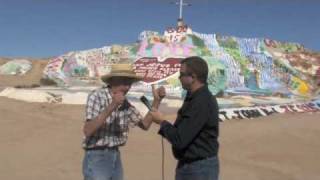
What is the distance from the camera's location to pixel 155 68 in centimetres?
2261

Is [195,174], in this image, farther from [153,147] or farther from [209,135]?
[153,147]

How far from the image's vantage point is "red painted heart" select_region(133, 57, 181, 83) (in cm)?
2220

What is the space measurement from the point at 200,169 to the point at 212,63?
1957 cm

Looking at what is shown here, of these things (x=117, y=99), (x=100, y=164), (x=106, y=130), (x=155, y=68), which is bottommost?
(x=100, y=164)

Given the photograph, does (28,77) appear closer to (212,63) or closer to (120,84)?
(212,63)

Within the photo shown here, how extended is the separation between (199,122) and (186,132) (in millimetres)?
99

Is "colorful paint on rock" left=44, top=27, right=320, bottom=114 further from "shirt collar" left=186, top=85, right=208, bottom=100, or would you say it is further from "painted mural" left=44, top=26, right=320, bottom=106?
"shirt collar" left=186, top=85, right=208, bottom=100

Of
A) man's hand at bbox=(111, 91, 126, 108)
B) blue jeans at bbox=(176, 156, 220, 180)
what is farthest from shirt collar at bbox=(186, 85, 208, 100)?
man's hand at bbox=(111, 91, 126, 108)

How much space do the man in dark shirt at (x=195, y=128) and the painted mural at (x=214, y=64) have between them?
17.9m

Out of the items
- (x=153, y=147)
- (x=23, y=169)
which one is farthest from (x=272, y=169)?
(x=23, y=169)

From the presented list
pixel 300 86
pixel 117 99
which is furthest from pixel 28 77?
pixel 117 99

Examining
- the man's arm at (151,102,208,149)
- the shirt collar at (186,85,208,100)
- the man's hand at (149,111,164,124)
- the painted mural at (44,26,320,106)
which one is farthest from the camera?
the painted mural at (44,26,320,106)

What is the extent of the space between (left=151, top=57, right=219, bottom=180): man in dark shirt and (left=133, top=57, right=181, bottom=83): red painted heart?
18065 mm

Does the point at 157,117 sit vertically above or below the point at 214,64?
below
